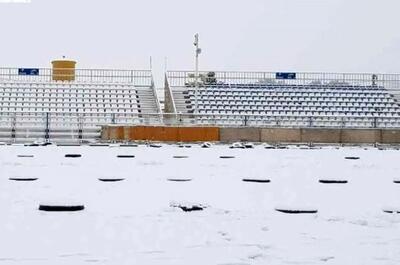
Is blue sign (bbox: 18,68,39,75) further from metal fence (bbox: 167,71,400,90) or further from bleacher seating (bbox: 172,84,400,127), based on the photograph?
metal fence (bbox: 167,71,400,90)

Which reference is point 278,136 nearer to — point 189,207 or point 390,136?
point 390,136

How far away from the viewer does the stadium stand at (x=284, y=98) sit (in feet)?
76.9

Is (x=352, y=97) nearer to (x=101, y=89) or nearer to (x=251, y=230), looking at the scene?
(x=101, y=89)

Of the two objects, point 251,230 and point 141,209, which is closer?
point 251,230

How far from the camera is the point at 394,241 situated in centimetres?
289

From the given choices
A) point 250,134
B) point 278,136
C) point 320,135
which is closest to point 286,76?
point 320,135

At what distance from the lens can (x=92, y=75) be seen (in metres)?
29.0

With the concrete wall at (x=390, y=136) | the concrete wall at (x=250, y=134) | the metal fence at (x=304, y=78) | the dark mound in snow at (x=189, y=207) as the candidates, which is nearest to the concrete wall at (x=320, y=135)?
the concrete wall at (x=250, y=134)

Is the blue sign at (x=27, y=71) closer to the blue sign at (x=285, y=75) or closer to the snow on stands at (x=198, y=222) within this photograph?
the blue sign at (x=285, y=75)

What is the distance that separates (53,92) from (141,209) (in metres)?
23.4

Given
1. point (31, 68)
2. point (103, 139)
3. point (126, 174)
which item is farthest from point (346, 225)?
point (31, 68)

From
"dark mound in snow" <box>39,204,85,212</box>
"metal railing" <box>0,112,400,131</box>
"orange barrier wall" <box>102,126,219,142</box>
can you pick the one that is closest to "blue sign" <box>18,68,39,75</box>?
"metal railing" <box>0,112,400,131</box>

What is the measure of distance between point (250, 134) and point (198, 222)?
15.4 m

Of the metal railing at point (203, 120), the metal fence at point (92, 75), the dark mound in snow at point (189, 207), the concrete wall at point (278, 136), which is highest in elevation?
the metal fence at point (92, 75)
